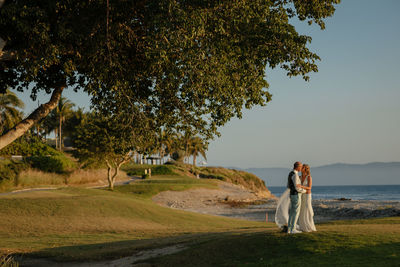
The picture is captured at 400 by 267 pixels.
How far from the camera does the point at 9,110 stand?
59.2 meters

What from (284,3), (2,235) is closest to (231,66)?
(284,3)

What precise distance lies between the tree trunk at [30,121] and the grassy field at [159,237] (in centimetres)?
554

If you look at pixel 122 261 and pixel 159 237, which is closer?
pixel 122 261

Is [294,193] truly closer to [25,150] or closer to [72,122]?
[25,150]

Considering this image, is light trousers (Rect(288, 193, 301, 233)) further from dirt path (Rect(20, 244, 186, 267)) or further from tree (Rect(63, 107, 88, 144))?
tree (Rect(63, 107, 88, 144))

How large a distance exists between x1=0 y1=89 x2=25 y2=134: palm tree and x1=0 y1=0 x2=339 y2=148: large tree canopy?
45.1 m

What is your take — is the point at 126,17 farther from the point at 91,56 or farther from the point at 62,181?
the point at 62,181

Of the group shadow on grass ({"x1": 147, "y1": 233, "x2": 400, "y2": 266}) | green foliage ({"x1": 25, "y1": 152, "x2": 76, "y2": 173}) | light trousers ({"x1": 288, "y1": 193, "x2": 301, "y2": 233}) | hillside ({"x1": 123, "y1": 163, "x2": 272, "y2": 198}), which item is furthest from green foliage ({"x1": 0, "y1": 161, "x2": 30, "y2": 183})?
hillside ({"x1": 123, "y1": 163, "x2": 272, "y2": 198})

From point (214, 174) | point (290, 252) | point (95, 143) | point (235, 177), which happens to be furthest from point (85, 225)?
point (235, 177)

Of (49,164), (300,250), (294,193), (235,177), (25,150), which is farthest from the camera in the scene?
(235,177)

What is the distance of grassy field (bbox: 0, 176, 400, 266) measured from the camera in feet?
38.7

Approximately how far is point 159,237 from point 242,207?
35633 millimetres

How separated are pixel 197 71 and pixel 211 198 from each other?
162 ft

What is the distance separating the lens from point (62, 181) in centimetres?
5456
